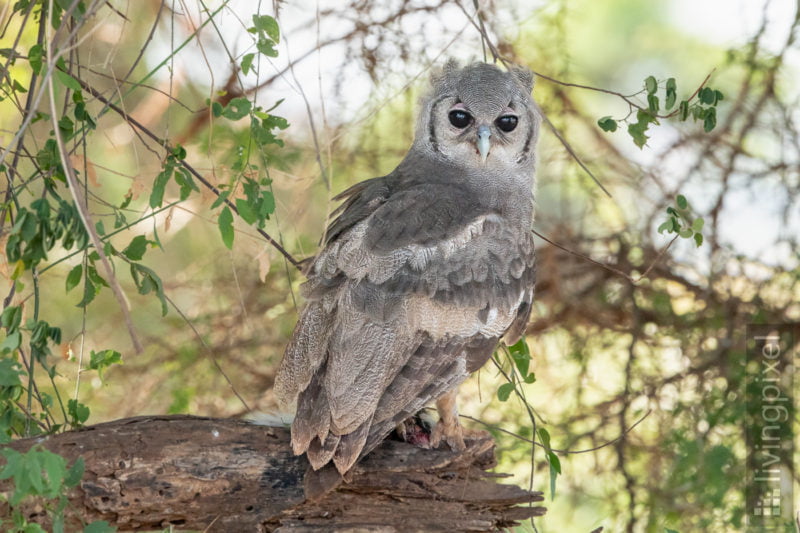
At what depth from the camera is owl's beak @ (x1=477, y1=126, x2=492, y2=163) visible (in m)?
3.10

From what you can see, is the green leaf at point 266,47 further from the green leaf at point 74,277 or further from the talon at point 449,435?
the talon at point 449,435

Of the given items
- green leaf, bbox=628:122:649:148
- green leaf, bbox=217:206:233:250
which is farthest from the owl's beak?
green leaf, bbox=217:206:233:250

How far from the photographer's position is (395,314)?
2.83 metres

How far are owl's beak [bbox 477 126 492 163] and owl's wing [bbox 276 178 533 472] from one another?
0.58 feet

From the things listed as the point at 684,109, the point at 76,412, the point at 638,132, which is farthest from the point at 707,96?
the point at 76,412

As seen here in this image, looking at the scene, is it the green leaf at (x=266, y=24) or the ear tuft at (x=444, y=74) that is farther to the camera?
the ear tuft at (x=444, y=74)

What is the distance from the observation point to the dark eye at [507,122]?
3.22 meters

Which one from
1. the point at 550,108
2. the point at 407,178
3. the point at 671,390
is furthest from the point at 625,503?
the point at 407,178

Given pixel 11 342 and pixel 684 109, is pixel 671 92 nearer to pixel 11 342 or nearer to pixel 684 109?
pixel 684 109

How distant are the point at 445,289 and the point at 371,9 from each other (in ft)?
5.44

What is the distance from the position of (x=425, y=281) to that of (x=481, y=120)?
66 cm

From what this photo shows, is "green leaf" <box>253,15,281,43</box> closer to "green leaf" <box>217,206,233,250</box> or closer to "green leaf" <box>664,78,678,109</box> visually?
"green leaf" <box>217,206,233,250</box>
